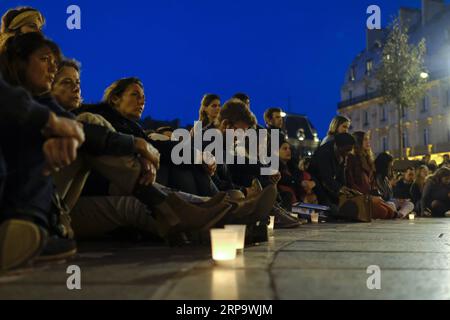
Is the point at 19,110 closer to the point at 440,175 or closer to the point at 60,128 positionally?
the point at 60,128

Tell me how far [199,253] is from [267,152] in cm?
422

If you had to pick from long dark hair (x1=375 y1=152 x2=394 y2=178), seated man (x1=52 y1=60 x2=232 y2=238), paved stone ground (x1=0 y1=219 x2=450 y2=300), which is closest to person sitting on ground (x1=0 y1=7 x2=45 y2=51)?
seated man (x1=52 y1=60 x2=232 y2=238)

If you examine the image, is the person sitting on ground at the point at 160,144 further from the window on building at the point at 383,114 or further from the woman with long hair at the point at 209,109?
the window on building at the point at 383,114

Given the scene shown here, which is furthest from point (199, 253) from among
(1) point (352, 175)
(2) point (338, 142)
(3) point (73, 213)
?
(1) point (352, 175)

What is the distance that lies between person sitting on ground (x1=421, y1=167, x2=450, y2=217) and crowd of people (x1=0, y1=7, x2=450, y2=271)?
263 inches

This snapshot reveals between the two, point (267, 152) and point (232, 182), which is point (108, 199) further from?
point (267, 152)

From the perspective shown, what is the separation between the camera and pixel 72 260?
10.7ft

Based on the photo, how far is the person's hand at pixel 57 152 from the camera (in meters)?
2.63

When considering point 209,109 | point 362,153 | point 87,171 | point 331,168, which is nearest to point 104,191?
point 87,171

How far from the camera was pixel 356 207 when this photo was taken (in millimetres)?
8641

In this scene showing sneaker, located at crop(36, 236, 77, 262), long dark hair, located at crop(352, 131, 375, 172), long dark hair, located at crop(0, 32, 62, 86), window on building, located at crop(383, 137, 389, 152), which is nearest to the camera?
sneaker, located at crop(36, 236, 77, 262)

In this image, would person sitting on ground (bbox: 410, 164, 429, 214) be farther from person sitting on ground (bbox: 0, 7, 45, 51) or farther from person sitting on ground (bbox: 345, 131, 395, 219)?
person sitting on ground (bbox: 0, 7, 45, 51)

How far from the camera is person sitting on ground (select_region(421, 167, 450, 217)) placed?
12.3 metres

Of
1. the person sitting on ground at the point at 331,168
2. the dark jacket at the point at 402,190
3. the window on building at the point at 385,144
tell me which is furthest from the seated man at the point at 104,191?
the window on building at the point at 385,144
